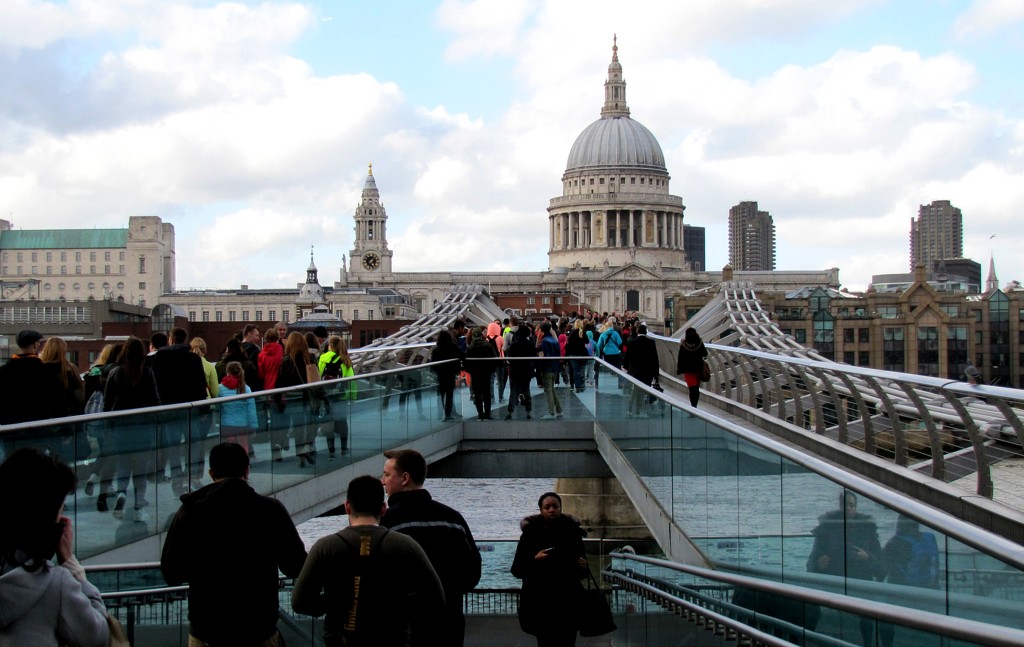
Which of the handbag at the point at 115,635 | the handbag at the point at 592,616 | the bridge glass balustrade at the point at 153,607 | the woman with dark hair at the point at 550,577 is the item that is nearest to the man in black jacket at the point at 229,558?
the bridge glass balustrade at the point at 153,607

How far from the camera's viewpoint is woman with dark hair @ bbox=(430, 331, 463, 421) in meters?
19.0

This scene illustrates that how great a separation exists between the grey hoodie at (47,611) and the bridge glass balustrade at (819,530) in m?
2.50

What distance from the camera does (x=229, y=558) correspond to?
234 inches

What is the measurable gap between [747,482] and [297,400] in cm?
524

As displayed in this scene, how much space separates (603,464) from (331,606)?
573 inches

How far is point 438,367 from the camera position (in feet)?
61.9

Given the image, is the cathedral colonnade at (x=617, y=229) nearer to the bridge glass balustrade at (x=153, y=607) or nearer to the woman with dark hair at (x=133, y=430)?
the woman with dark hair at (x=133, y=430)

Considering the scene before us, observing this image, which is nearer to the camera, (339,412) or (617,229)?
(339,412)

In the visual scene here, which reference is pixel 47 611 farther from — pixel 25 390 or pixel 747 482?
pixel 25 390

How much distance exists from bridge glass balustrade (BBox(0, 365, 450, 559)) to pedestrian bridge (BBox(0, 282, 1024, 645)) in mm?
18

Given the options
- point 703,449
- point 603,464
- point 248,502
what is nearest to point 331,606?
point 248,502

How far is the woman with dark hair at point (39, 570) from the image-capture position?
4406mm

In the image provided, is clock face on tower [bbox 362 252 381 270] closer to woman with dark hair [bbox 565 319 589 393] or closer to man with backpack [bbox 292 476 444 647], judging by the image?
woman with dark hair [bbox 565 319 589 393]

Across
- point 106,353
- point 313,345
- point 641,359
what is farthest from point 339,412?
point 641,359
